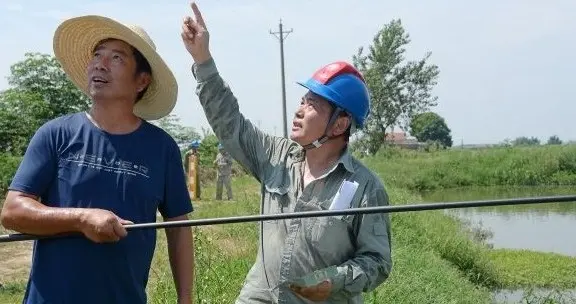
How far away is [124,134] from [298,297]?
0.71m

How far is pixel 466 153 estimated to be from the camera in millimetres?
30453

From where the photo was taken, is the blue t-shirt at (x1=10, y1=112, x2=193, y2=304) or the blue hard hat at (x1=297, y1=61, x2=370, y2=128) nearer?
the blue t-shirt at (x1=10, y1=112, x2=193, y2=304)

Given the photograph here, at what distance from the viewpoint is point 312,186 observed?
2369 millimetres

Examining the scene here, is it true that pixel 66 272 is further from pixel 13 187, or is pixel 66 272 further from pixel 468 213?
pixel 468 213

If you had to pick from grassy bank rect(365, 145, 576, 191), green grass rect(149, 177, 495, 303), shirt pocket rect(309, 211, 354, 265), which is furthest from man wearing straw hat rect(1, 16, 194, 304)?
grassy bank rect(365, 145, 576, 191)

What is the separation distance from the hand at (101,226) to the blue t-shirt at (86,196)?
8 cm

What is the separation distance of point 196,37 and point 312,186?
60cm

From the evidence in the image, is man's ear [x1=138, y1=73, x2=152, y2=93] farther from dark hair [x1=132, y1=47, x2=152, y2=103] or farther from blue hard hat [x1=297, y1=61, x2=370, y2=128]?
blue hard hat [x1=297, y1=61, x2=370, y2=128]

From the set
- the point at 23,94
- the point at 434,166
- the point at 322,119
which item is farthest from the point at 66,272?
the point at 434,166

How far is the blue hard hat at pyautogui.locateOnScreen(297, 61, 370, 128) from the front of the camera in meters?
2.39

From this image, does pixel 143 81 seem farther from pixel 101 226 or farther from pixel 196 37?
pixel 101 226

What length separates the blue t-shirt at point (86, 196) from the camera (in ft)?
6.84

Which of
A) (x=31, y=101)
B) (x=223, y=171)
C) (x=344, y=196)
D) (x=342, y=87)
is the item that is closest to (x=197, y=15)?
(x=342, y=87)

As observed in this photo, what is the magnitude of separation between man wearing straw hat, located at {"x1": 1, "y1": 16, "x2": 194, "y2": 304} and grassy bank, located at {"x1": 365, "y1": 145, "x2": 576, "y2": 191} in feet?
74.5
